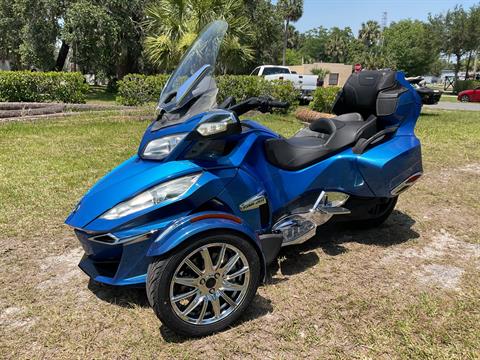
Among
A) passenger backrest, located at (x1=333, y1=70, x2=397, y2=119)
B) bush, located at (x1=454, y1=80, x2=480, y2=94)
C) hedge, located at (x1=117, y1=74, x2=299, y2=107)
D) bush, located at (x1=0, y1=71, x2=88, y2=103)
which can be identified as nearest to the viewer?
passenger backrest, located at (x1=333, y1=70, x2=397, y2=119)

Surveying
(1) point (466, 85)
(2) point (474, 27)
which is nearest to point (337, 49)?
(2) point (474, 27)

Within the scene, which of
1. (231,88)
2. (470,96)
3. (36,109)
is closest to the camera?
(36,109)

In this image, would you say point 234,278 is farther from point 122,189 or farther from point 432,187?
point 432,187

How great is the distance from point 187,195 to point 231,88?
37.1ft

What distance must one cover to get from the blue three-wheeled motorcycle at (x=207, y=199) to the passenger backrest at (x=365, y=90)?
48cm

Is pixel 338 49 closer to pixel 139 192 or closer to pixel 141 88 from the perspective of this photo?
pixel 141 88

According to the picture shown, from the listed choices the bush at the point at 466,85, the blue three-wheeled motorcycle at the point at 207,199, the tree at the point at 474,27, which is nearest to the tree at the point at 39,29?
the blue three-wheeled motorcycle at the point at 207,199

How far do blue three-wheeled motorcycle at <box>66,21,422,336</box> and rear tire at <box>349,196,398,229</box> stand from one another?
Answer: 1.57 ft

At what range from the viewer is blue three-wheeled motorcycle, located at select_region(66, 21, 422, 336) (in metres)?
2.40

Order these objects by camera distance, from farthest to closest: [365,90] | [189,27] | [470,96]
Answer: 1. [470,96]
2. [189,27]
3. [365,90]

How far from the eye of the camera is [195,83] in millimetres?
2711

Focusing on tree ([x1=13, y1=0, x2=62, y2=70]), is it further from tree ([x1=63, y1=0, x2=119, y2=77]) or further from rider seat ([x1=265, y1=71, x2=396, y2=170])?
rider seat ([x1=265, y1=71, x2=396, y2=170])

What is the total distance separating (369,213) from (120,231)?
234 centimetres

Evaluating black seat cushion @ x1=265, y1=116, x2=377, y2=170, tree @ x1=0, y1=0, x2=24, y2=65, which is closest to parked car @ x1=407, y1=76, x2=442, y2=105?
black seat cushion @ x1=265, y1=116, x2=377, y2=170
